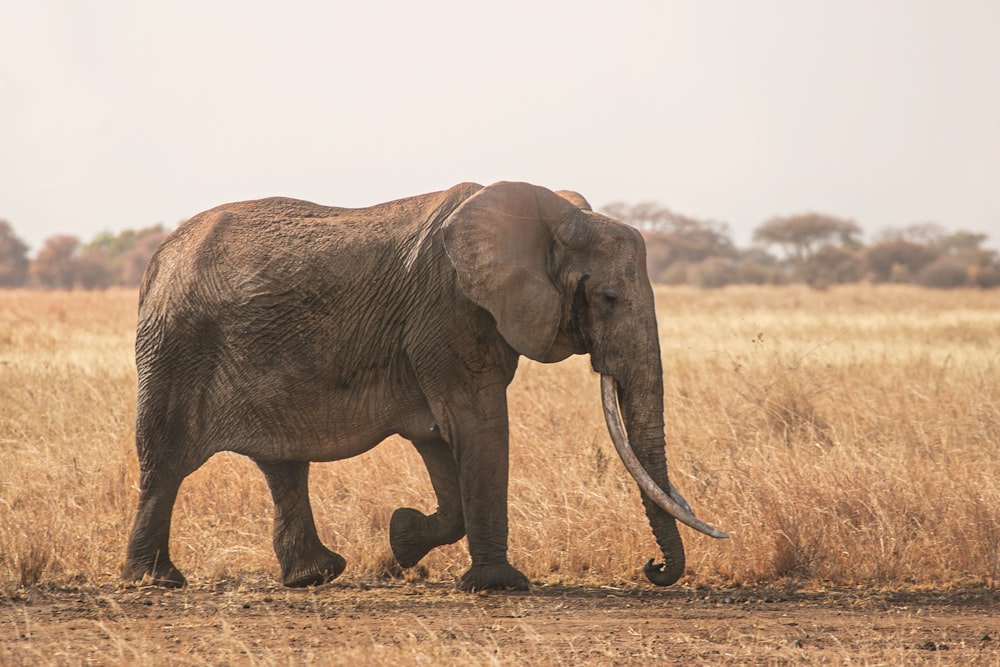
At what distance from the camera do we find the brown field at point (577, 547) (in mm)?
5516

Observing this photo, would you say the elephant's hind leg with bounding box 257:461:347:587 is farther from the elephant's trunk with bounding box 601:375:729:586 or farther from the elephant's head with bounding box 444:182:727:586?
the elephant's trunk with bounding box 601:375:729:586

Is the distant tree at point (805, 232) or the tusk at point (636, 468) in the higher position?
the distant tree at point (805, 232)

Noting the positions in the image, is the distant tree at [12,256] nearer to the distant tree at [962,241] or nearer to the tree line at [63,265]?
the tree line at [63,265]

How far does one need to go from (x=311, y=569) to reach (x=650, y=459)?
2030mm

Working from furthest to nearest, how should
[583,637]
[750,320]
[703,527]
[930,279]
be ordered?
[930,279] → [750,320] → [703,527] → [583,637]

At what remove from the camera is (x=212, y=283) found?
6824mm

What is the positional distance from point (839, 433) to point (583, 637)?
487 centimetres

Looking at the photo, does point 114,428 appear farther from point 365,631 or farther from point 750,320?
point 750,320

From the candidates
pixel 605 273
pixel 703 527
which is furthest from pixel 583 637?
pixel 605 273

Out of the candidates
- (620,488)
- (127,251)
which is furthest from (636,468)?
(127,251)

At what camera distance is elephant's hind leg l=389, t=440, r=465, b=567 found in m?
6.86

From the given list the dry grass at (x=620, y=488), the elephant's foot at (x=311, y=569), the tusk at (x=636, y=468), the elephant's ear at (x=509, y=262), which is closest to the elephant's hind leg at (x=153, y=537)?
the dry grass at (x=620, y=488)

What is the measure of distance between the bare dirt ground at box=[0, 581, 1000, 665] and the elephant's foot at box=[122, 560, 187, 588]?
9 cm

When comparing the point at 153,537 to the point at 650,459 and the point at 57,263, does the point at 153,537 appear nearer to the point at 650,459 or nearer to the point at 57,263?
the point at 650,459
